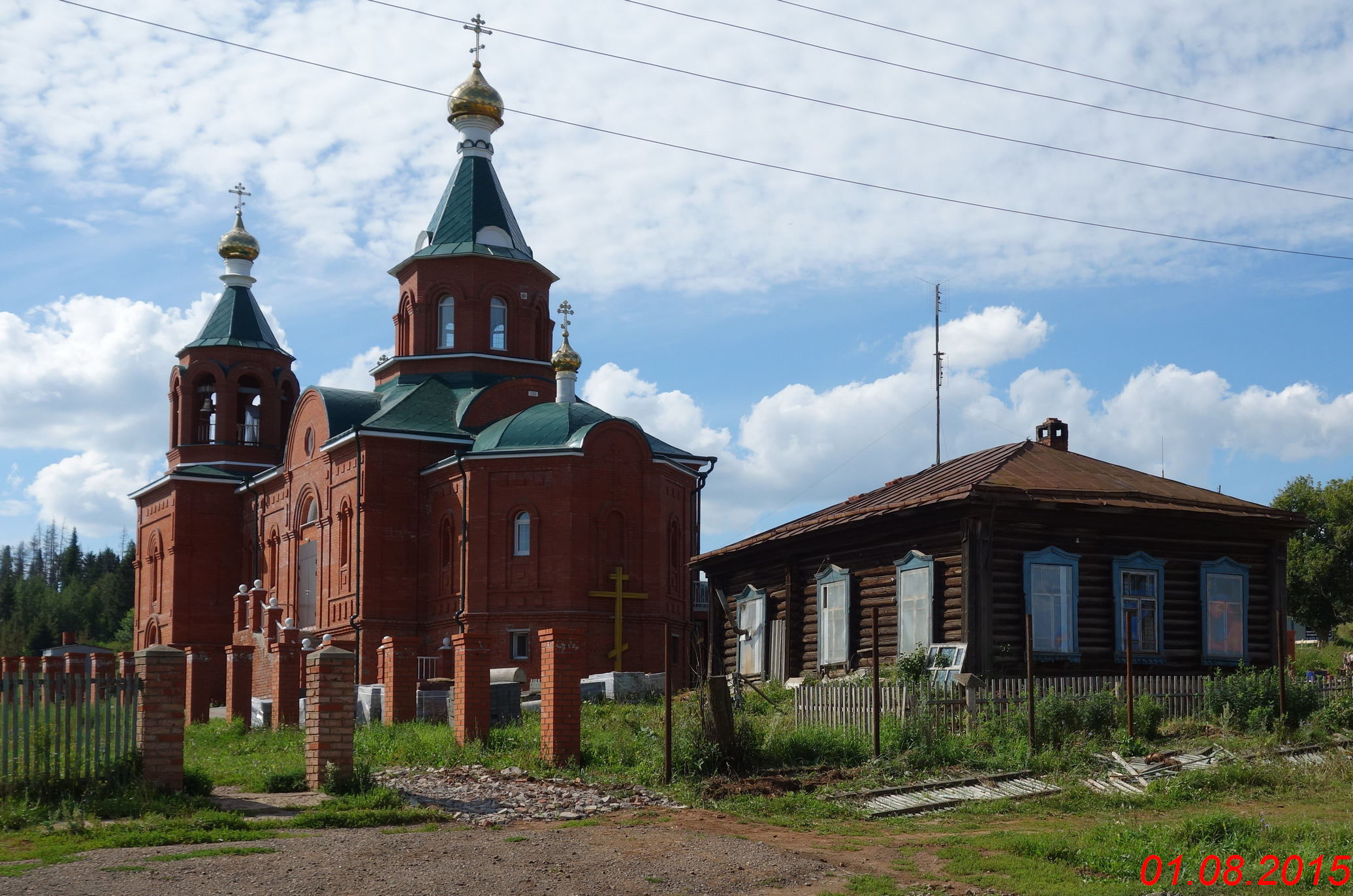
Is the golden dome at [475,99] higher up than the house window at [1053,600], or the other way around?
the golden dome at [475,99]

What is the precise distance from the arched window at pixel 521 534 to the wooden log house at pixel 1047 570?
403 inches

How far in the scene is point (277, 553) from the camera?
121ft

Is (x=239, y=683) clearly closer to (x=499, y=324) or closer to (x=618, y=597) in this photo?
(x=618, y=597)

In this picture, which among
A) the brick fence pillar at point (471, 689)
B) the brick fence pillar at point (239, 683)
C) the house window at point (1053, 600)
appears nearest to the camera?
the brick fence pillar at point (471, 689)

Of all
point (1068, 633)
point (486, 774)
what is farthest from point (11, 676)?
point (1068, 633)

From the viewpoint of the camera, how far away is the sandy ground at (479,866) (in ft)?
29.7

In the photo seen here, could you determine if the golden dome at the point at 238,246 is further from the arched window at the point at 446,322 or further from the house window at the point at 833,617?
the house window at the point at 833,617

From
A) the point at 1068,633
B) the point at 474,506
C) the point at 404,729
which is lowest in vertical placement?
the point at 404,729

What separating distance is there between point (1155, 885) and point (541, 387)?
2707 centimetres

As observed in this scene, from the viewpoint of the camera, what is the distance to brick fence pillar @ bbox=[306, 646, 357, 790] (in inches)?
506

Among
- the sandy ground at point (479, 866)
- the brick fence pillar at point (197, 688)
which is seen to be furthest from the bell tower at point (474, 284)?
the sandy ground at point (479, 866)

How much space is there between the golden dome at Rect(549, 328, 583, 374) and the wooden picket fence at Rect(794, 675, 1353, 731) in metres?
17.8

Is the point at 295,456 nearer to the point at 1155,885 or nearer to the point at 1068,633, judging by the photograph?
the point at 1068,633

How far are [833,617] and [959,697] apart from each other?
18.6 ft
